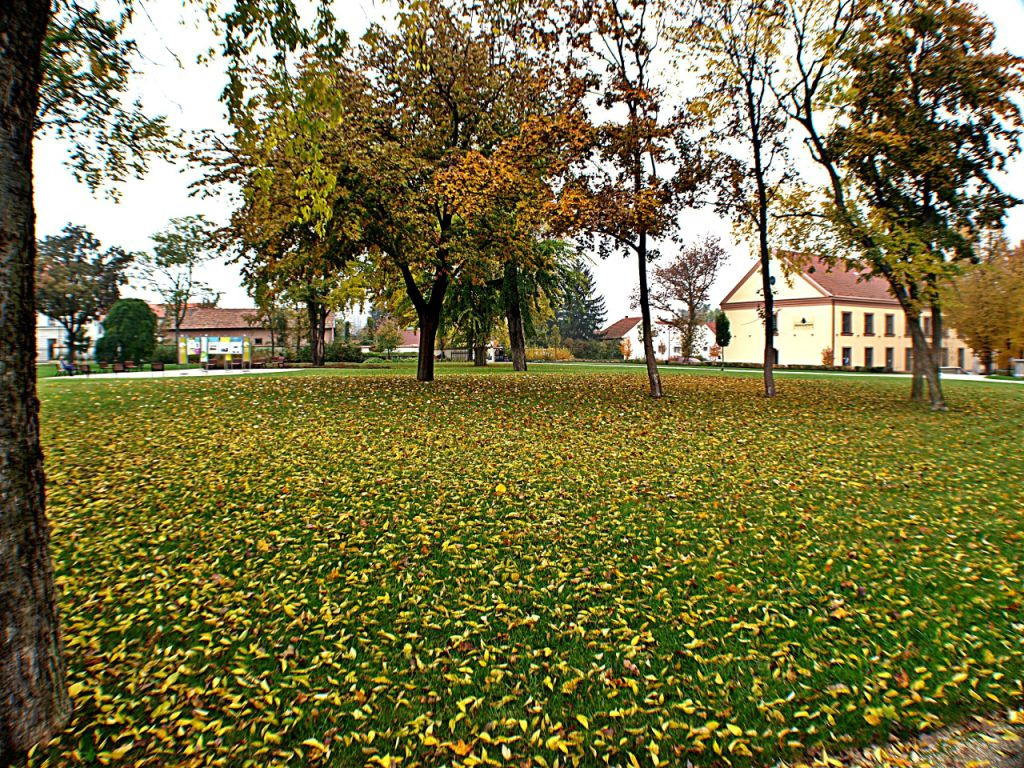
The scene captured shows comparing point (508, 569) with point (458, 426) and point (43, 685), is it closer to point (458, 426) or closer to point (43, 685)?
point (43, 685)

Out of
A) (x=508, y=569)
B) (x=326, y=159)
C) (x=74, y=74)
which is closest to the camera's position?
(x=508, y=569)

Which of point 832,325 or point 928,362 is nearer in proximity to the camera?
point 928,362

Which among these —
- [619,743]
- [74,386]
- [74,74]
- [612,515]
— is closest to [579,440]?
[612,515]

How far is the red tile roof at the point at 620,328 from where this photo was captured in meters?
74.2

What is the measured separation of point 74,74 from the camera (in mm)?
9227

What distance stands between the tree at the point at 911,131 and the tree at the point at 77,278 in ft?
135

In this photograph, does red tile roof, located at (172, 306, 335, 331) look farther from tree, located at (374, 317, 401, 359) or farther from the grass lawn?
the grass lawn

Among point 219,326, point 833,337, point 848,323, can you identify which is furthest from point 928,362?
point 219,326

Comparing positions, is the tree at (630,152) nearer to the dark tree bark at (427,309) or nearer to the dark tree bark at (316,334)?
the dark tree bark at (427,309)

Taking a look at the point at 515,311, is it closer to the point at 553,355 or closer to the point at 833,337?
the point at 553,355

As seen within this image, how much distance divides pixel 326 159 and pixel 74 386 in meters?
9.53

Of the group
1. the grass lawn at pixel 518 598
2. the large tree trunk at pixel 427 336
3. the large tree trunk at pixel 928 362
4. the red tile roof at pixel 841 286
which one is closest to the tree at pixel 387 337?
the red tile roof at pixel 841 286

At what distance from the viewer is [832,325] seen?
41.4 metres

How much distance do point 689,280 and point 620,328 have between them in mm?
30702
